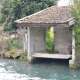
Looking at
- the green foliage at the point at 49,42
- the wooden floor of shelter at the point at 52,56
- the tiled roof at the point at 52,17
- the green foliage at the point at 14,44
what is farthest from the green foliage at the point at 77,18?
the green foliage at the point at 14,44

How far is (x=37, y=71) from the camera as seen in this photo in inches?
680

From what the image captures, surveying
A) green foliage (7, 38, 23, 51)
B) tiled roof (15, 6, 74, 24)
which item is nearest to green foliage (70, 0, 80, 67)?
tiled roof (15, 6, 74, 24)

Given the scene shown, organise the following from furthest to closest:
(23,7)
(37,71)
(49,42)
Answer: (23,7), (49,42), (37,71)

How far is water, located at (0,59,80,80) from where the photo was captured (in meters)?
15.6

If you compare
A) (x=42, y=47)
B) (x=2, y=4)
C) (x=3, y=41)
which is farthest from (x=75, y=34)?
(x=2, y=4)

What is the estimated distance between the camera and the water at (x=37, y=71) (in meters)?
15.6

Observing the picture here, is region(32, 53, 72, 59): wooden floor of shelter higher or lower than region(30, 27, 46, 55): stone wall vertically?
lower

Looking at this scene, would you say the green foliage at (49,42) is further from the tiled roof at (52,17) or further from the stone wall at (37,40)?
the tiled roof at (52,17)

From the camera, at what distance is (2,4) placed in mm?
30969

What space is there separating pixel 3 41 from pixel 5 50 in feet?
3.23

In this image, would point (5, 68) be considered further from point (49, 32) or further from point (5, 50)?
point (49, 32)

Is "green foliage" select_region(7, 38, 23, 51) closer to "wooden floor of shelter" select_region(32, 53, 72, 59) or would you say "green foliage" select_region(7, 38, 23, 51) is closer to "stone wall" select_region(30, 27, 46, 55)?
"stone wall" select_region(30, 27, 46, 55)

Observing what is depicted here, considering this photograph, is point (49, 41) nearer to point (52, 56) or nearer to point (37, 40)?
point (37, 40)

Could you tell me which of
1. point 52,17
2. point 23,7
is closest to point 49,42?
point 52,17
